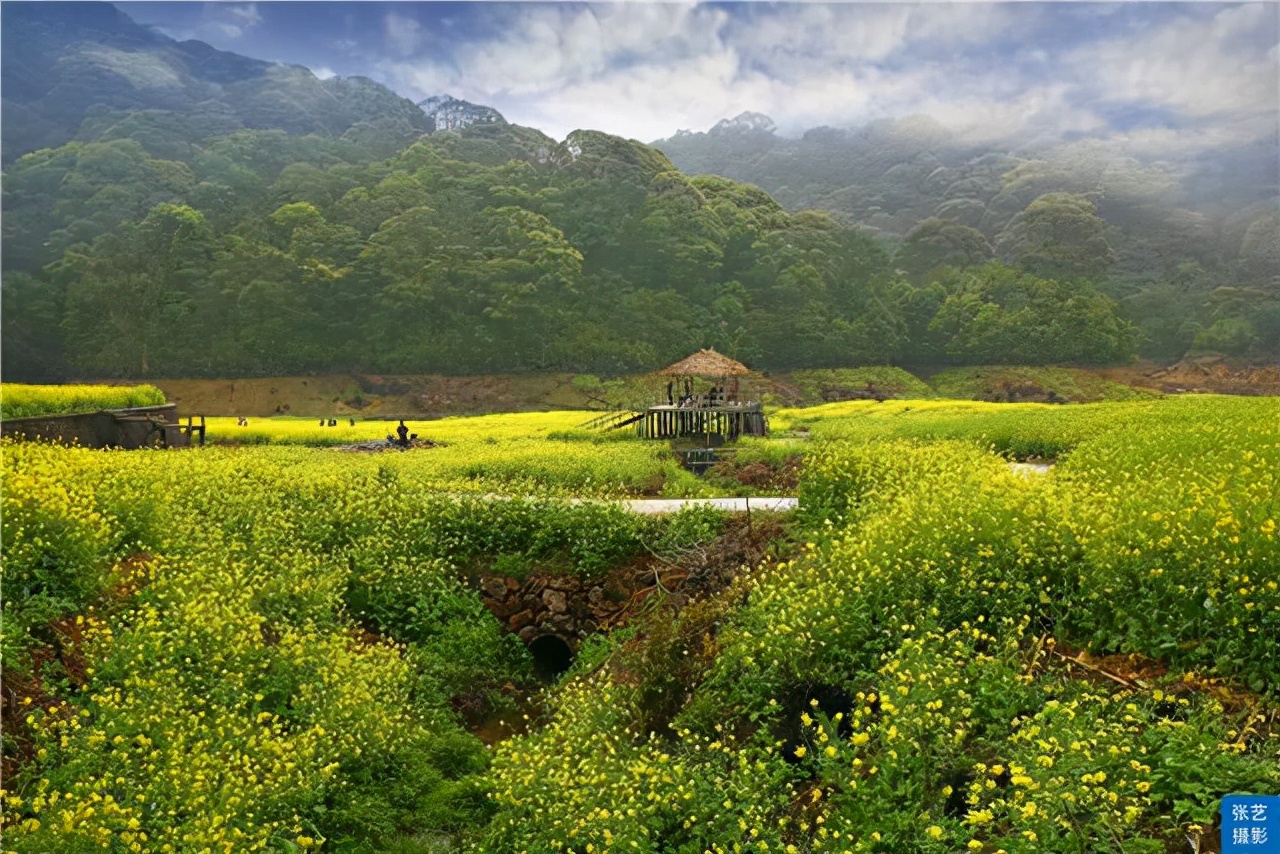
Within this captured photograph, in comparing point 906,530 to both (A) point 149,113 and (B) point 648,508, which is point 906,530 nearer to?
(B) point 648,508

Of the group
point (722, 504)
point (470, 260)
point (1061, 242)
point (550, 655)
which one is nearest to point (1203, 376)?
point (1061, 242)

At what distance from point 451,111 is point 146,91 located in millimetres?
19407

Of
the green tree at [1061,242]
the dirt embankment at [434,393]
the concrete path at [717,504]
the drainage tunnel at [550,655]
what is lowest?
the drainage tunnel at [550,655]

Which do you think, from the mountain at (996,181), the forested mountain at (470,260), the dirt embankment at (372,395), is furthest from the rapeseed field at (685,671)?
the mountain at (996,181)

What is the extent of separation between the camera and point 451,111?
66.4m

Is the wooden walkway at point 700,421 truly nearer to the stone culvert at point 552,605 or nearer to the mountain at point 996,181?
the stone culvert at point 552,605

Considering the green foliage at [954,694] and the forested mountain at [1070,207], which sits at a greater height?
the forested mountain at [1070,207]

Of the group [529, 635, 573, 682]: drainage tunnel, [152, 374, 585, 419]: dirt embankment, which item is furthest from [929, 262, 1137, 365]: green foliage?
[529, 635, 573, 682]: drainage tunnel

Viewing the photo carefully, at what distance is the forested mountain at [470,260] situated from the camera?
129 feet

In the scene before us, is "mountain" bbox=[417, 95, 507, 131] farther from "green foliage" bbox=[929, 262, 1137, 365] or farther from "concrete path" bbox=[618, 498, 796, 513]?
"concrete path" bbox=[618, 498, 796, 513]

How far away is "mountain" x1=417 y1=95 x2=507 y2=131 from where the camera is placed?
62.7 m

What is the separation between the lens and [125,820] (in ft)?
16.0

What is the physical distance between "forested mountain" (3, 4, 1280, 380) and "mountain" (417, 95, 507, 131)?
3.92 m

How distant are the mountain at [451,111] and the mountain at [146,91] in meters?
1.43
